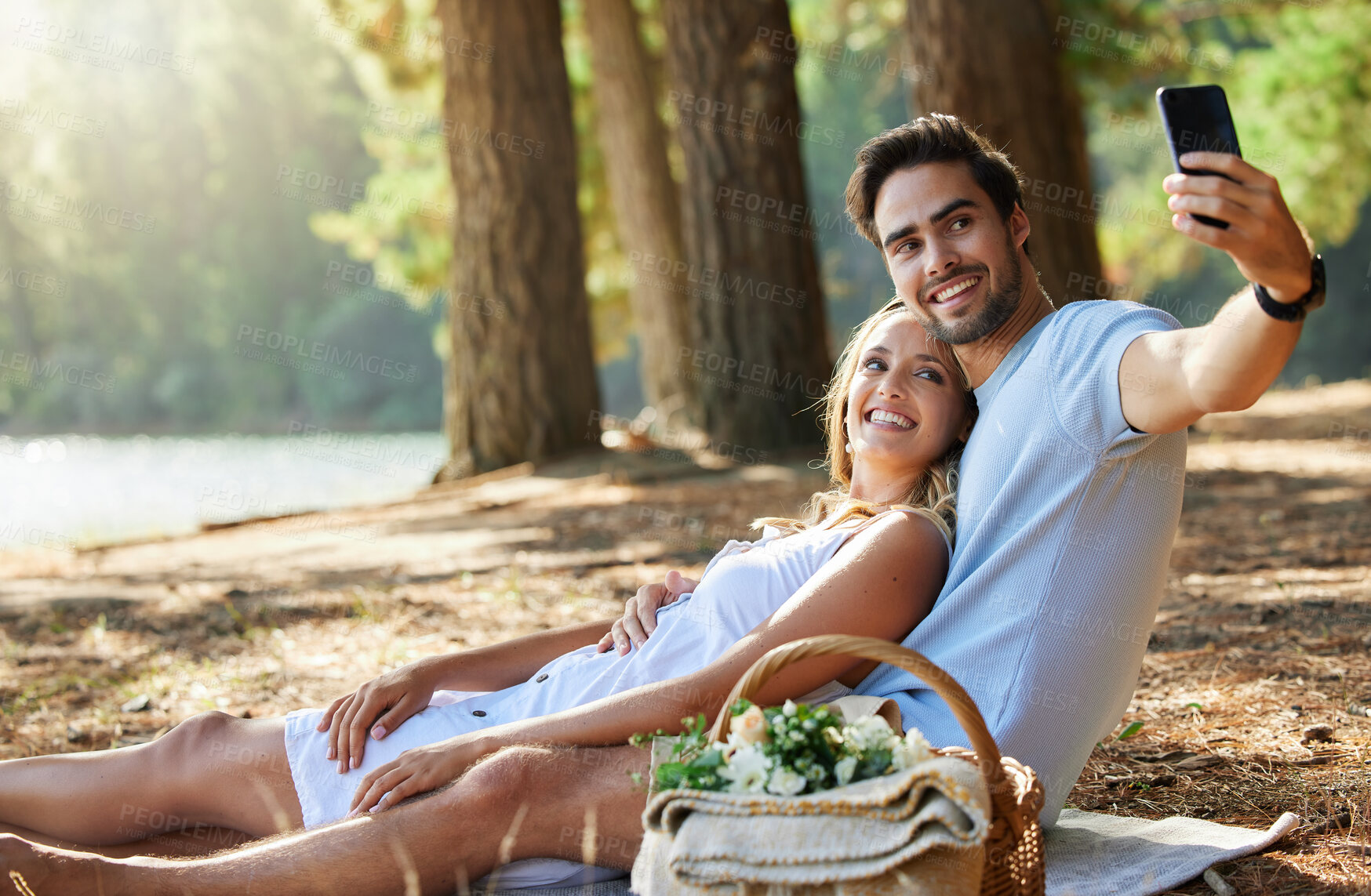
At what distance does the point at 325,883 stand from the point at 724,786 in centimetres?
81

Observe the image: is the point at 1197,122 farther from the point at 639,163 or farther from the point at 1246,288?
the point at 639,163

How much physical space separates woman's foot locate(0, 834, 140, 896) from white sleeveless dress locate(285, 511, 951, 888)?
0.43m

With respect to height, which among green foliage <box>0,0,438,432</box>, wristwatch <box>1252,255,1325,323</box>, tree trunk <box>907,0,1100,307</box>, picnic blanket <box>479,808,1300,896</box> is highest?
green foliage <box>0,0,438,432</box>

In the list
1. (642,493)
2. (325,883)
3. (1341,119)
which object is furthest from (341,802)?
(1341,119)

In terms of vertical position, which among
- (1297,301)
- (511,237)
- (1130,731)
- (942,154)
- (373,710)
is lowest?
(1130,731)

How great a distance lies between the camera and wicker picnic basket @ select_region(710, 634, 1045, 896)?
1.68m

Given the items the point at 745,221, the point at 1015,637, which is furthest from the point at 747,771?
the point at 745,221

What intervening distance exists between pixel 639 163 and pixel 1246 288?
12.0 metres

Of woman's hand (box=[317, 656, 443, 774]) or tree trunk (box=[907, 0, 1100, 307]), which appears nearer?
woman's hand (box=[317, 656, 443, 774])

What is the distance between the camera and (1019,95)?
786 cm

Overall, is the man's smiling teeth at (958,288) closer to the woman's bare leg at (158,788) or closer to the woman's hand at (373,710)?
the woman's hand at (373,710)

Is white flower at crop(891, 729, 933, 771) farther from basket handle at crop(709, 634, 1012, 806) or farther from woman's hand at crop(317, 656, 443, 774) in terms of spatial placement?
woman's hand at crop(317, 656, 443, 774)

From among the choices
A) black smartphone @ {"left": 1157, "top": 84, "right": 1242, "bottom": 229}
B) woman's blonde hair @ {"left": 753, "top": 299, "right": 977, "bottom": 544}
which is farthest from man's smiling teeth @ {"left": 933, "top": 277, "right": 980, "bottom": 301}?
black smartphone @ {"left": 1157, "top": 84, "right": 1242, "bottom": 229}

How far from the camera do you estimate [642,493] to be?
26.8 feet
